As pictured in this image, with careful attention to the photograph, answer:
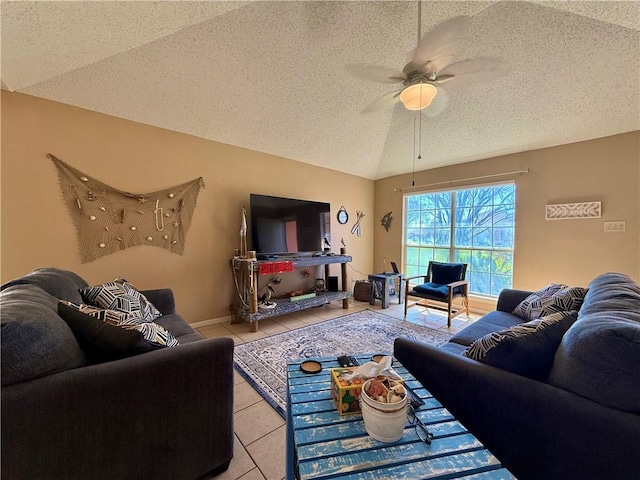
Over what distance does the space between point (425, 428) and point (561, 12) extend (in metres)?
3.18

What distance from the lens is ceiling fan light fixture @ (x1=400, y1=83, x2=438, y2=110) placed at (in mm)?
2029

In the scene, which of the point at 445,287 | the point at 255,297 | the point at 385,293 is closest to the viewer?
the point at 255,297

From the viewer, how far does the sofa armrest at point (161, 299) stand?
2.32 metres

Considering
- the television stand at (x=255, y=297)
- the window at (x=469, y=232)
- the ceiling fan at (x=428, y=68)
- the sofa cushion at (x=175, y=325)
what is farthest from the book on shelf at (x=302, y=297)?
the ceiling fan at (x=428, y=68)

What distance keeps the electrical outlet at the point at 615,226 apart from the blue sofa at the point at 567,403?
2696mm

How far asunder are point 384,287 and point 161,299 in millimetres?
3119

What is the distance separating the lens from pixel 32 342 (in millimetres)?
865

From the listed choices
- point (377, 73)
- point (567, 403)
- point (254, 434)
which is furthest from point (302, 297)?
point (567, 403)

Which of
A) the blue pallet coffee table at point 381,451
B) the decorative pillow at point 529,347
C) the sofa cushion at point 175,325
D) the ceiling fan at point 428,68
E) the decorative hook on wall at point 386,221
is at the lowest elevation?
the sofa cushion at point 175,325

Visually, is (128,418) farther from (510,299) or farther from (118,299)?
(510,299)

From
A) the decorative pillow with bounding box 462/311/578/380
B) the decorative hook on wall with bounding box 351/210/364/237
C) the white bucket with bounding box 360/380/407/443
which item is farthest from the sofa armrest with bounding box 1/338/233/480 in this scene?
the decorative hook on wall with bounding box 351/210/364/237

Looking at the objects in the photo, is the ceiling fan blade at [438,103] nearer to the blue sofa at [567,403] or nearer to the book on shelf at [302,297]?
the blue sofa at [567,403]

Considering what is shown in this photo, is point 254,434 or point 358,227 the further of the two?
point 358,227

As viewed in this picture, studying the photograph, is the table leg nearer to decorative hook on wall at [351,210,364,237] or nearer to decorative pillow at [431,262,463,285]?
decorative pillow at [431,262,463,285]
